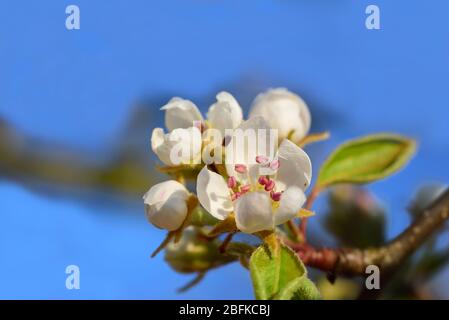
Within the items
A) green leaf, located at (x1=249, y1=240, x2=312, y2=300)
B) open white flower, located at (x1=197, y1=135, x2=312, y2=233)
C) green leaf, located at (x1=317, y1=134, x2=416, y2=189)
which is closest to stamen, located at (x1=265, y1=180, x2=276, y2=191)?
open white flower, located at (x1=197, y1=135, x2=312, y2=233)

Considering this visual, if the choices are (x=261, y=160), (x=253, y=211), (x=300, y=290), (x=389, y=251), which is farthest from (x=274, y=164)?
(x=389, y=251)

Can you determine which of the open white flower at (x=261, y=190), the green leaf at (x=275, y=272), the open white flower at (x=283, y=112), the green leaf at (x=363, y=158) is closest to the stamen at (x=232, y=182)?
the open white flower at (x=261, y=190)

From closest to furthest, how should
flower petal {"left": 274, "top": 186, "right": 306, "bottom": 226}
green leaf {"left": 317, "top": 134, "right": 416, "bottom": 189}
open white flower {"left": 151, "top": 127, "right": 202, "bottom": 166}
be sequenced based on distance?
1. flower petal {"left": 274, "top": 186, "right": 306, "bottom": 226}
2. open white flower {"left": 151, "top": 127, "right": 202, "bottom": 166}
3. green leaf {"left": 317, "top": 134, "right": 416, "bottom": 189}

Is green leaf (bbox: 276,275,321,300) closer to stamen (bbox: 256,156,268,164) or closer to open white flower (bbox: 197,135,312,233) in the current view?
open white flower (bbox: 197,135,312,233)

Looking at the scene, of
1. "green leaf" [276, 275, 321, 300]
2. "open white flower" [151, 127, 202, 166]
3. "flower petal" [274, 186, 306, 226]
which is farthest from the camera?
"open white flower" [151, 127, 202, 166]

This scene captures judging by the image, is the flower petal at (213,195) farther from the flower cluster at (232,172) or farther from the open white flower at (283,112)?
the open white flower at (283,112)

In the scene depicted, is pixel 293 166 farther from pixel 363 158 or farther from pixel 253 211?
pixel 363 158
